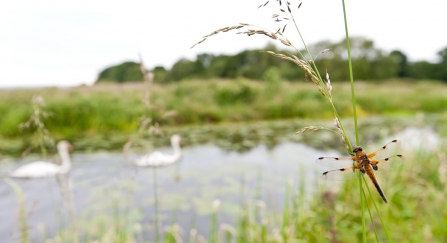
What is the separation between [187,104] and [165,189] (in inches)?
256

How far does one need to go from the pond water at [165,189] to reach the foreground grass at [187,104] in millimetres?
2654

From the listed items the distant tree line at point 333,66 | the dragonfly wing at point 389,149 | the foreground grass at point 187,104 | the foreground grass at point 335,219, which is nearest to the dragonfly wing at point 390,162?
the dragonfly wing at point 389,149

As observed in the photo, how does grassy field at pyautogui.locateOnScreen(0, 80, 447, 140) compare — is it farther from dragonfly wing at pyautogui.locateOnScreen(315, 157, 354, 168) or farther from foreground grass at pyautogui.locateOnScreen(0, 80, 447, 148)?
dragonfly wing at pyautogui.locateOnScreen(315, 157, 354, 168)

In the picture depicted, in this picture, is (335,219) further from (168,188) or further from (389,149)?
(168,188)

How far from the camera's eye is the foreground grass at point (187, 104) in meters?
8.84

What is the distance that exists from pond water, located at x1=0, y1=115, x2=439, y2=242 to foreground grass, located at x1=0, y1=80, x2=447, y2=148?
8.71ft

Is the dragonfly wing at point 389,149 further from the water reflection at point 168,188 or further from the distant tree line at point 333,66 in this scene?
the distant tree line at point 333,66

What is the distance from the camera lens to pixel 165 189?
4.90m

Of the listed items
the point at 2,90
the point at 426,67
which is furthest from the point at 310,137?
the point at 426,67

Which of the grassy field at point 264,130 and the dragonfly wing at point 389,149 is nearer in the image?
the dragonfly wing at point 389,149

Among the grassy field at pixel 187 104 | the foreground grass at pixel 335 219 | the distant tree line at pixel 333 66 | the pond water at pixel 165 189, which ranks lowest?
the pond water at pixel 165 189

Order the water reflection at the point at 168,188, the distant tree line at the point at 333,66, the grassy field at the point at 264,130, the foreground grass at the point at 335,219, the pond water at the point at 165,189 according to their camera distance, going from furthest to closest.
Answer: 1. the distant tree line at the point at 333,66
2. the water reflection at the point at 168,188
3. the pond water at the point at 165,189
4. the grassy field at the point at 264,130
5. the foreground grass at the point at 335,219

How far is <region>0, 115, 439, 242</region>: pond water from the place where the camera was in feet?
12.3

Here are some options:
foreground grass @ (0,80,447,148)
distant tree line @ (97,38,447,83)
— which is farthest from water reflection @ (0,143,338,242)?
distant tree line @ (97,38,447,83)
